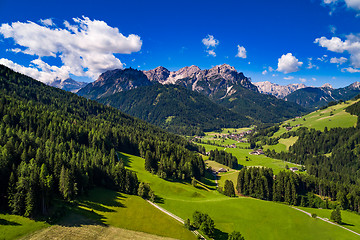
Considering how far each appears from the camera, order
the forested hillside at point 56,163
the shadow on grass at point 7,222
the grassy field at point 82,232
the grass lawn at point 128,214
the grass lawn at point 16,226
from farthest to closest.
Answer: the grass lawn at point 128,214 → the forested hillside at point 56,163 → the grassy field at point 82,232 → the shadow on grass at point 7,222 → the grass lawn at point 16,226

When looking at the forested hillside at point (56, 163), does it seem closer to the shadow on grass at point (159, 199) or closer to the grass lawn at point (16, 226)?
the grass lawn at point (16, 226)

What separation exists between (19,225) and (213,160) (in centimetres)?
16993

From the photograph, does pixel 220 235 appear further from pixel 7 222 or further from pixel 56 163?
pixel 56 163

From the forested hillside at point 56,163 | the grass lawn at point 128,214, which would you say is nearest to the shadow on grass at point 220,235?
the grass lawn at point 128,214

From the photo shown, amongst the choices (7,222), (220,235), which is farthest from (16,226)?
(220,235)

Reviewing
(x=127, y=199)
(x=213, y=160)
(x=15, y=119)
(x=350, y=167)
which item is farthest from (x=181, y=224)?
(x=350, y=167)

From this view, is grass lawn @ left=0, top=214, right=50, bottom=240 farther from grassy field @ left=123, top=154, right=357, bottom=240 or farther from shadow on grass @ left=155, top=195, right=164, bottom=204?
grassy field @ left=123, top=154, right=357, bottom=240

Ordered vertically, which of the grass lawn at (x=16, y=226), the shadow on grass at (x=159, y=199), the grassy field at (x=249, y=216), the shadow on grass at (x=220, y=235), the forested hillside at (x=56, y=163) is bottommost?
the shadow on grass at (x=220, y=235)

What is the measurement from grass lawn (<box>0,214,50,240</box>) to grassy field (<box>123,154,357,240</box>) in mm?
42167

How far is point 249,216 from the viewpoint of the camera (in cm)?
7931

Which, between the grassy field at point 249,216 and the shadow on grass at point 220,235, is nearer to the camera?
the shadow on grass at point 220,235

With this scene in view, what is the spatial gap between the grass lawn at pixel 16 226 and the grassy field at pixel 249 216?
138ft

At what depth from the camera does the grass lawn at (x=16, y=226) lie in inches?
1677

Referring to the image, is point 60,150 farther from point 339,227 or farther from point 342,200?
point 342,200
